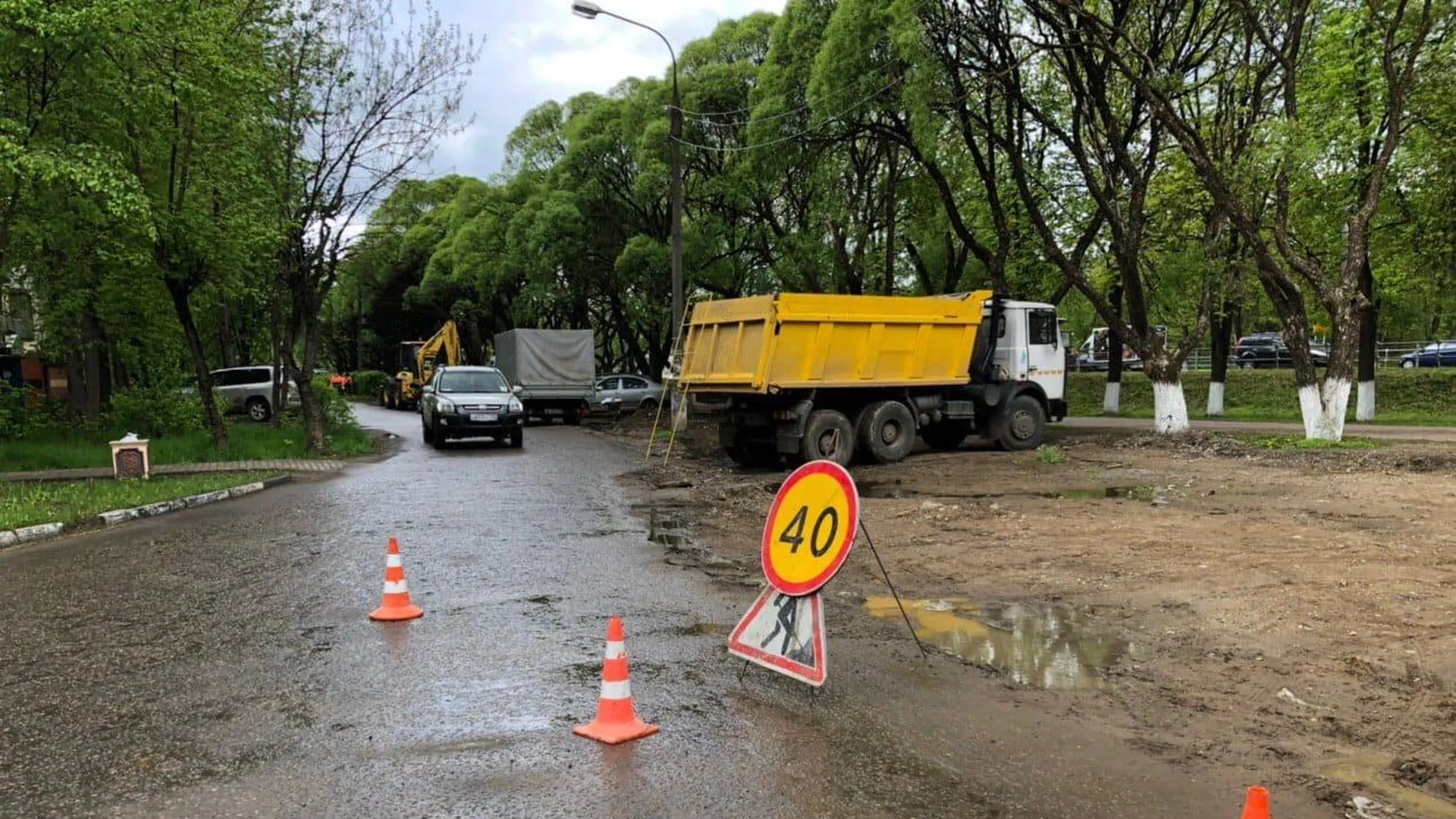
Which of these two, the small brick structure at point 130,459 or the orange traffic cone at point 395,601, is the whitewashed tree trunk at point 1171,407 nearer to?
the orange traffic cone at point 395,601

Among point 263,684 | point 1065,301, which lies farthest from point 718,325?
Answer: point 1065,301

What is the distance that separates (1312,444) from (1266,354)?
28.0 m

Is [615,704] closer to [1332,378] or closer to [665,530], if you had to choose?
[665,530]

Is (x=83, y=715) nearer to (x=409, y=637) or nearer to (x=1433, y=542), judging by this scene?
(x=409, y=637)

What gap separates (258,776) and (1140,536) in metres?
7.73

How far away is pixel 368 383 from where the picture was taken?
59062mm

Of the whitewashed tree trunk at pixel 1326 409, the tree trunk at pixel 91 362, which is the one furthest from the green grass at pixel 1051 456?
the tree trunk at pixel 91 362

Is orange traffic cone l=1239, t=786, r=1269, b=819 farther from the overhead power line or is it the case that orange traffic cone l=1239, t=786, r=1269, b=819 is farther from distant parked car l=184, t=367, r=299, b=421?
distant parked car l=184, t=367, r=299, b=421

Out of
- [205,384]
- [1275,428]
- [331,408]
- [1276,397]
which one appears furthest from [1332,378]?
[331,408]

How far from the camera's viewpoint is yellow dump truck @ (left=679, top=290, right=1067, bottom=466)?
14609mm

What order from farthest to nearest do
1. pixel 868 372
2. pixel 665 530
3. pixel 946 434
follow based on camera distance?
pixel 946 434 → pixel 868 372 → pixel 665 530

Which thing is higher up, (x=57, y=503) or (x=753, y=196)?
(x=753, y=196)

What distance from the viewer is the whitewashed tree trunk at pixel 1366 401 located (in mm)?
22891

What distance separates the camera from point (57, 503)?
466 inches
